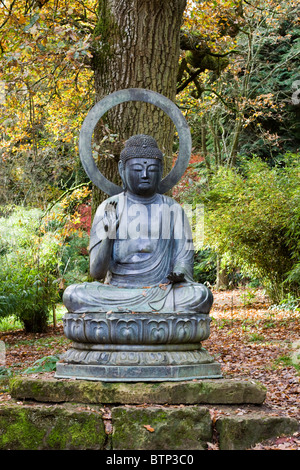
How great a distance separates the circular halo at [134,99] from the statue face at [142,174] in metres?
0.39

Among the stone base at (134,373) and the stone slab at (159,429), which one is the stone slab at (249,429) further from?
the stone base at (134,373)

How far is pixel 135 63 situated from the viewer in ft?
20.7

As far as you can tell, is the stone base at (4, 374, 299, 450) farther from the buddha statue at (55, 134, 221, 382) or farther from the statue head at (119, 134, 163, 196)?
the statue head at (119, 134, 163, 196)

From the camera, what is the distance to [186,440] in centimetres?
356

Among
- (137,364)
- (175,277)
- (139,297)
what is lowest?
(137,364)

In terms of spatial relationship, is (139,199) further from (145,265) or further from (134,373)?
(134,373)

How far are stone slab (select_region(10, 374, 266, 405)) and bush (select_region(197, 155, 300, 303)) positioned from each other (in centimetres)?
590

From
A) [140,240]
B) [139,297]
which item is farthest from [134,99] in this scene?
[139,297]

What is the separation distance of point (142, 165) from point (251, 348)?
3828 mm

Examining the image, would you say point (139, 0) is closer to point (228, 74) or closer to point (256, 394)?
point (256, 394)

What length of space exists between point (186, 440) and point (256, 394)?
2.01 feet

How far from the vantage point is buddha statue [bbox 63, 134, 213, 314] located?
427 centimetres

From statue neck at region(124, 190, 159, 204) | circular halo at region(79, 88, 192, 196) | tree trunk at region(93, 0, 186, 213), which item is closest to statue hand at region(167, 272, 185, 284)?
statue neck at region(124, 190, 159, 204)
